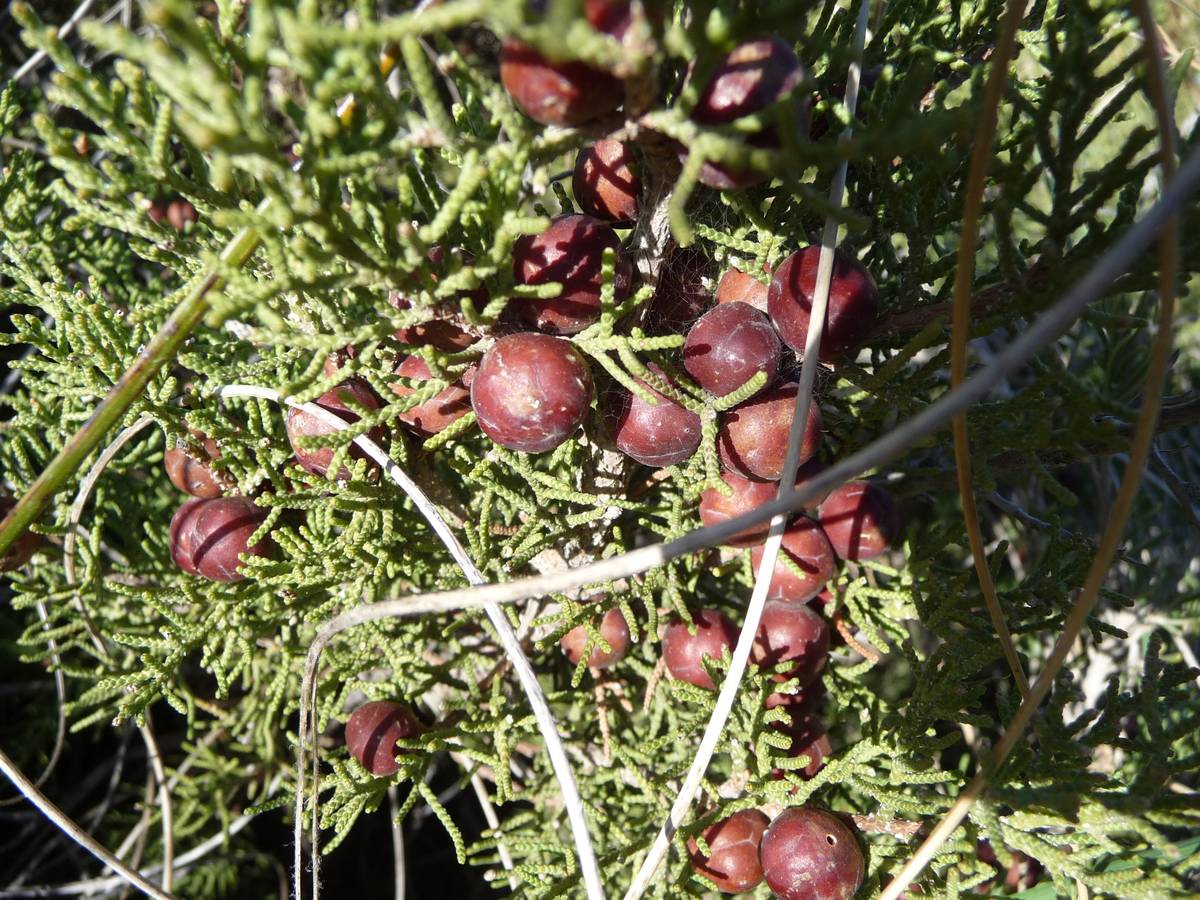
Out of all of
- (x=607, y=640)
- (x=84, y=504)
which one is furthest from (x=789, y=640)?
(x=84, y=504)

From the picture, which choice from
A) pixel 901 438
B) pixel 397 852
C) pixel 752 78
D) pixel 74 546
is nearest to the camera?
pixel 901 438

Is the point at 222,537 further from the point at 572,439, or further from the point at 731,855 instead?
the point at 731,855

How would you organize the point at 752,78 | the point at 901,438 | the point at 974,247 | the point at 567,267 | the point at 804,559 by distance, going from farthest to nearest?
the point at 804,559 → the point at 567,267 → the point at 974,247 → the point at 752,78 → the point at 901,438

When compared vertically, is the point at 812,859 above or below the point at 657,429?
below

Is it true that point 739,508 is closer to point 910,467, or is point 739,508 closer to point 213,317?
point 910,467

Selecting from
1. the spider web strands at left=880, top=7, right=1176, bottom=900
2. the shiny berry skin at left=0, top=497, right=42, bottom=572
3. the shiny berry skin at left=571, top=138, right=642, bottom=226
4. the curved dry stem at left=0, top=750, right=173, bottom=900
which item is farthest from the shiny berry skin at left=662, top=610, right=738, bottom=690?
the shiny berry skin at left=0, top=497, right=42, bottom=572
